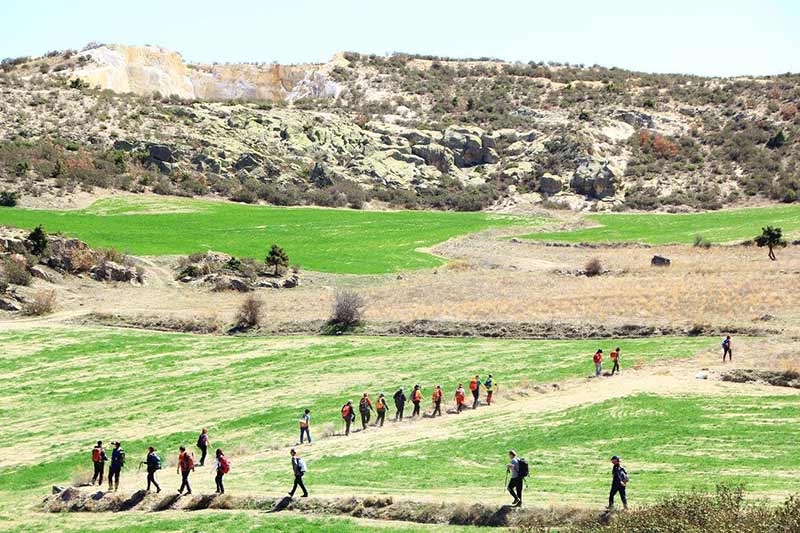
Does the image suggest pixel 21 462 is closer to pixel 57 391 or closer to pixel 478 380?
pixel 57 391

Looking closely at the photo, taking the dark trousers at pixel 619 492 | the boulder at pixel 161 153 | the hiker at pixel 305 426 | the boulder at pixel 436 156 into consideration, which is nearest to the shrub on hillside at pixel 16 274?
the hiker at pixel 305 426

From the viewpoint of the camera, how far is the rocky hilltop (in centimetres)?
12581

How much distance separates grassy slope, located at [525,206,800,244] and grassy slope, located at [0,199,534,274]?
427 inches

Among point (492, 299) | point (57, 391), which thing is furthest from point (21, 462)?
point (492, 299)

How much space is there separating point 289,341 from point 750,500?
38.5 meters

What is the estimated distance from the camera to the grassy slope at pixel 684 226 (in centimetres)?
10331

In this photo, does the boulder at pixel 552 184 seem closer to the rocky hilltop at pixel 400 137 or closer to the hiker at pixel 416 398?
the rocky hilltop at pixel 400 137

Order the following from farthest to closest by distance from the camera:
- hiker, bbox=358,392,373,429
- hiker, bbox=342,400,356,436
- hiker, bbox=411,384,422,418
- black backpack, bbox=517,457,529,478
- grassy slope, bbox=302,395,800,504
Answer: hiker, bbox=411,384,422,418 < hiker, bbox=358,392,373,429 < hiker, bbox=342,400,356,436 < grassy slope, bbox=302,395,800,504 < black backpack, bbox=517,457,529,478

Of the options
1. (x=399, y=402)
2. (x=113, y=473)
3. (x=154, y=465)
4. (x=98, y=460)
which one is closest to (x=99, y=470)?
(x=98, y=460)

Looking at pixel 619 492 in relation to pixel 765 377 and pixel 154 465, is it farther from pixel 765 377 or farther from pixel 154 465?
pixel 765 377

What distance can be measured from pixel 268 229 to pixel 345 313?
145ft

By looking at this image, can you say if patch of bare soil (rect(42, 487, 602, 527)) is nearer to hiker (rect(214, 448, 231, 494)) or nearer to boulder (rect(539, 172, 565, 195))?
hiker (rect(214, 448, 231, 494))

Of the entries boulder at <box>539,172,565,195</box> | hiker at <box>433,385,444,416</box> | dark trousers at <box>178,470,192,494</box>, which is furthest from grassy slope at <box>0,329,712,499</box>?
boulder at <box>539,172,565,195</box>

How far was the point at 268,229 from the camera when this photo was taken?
10600 cm
